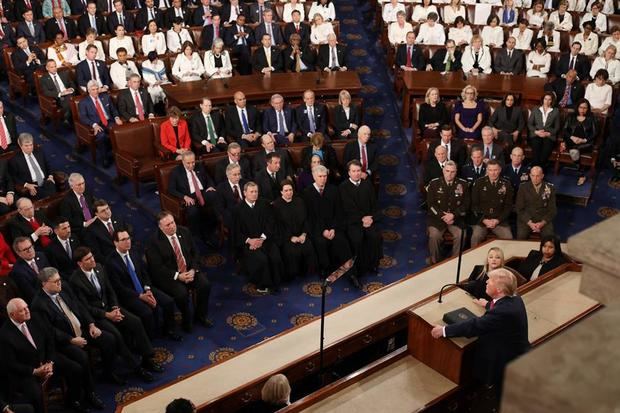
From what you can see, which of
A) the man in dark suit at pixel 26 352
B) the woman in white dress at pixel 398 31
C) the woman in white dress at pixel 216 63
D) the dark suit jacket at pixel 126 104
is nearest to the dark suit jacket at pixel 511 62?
the woman in white dress at pixel 398 31

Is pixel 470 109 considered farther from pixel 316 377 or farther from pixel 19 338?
pixel 19 338

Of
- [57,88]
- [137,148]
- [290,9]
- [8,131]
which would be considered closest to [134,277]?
[137,148]

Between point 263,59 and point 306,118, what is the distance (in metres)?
1.82

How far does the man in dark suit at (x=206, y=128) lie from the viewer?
8305 mm

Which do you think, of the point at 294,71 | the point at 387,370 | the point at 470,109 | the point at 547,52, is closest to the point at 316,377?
the point at 387,370

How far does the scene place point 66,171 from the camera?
8797 millimetres

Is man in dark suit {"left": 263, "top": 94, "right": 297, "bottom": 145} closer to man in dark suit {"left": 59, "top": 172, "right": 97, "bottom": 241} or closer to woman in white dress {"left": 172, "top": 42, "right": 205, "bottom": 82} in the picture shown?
woman in white dress {"left": 172, "top": 42, "right": 205, "bottom": 82}

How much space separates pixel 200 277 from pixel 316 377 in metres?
1.56

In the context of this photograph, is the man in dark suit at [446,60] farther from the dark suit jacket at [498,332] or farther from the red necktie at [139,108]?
the dark suit jacket at [498,332]

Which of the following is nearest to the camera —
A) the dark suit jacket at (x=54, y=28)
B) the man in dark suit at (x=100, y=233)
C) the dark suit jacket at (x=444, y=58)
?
the man in dark suit at (x=100, y=233)

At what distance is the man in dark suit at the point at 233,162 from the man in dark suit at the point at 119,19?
4491mm

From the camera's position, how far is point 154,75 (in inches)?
380

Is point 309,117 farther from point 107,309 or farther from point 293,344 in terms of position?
point 293,344

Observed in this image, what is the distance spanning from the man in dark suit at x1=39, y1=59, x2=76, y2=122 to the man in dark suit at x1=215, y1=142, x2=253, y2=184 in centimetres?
264
